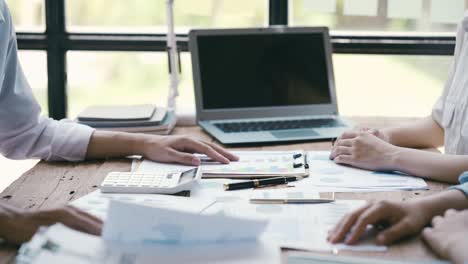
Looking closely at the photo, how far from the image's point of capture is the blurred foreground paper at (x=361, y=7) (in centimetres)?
263

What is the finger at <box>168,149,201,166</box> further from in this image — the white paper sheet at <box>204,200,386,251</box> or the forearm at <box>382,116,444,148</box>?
the forearm at <box>382,116,444,148</box>

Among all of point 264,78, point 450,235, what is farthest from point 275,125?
point 450,235

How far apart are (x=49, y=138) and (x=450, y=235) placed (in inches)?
39.8

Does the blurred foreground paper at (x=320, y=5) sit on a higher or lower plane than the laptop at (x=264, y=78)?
higher

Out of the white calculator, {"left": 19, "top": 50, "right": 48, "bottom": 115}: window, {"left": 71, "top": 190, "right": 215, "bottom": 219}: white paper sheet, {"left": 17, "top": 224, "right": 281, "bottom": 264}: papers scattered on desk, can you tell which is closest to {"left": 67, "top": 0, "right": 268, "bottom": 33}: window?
{"left": 19, "top": 50, "right": 48, "bottom": 115}: window

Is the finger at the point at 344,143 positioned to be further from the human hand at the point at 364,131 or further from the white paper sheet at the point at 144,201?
the white paper sheet at the point at 144,201

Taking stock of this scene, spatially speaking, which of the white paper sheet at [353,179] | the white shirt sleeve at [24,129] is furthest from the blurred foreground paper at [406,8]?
the white shirt sleeve at [24,129]

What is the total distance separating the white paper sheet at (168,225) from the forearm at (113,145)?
27.8 inches

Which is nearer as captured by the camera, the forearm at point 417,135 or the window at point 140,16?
the forearm at point 417,135

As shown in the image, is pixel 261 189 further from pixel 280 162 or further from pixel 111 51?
pixel 111 51

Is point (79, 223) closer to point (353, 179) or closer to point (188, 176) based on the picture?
point (188, 176)

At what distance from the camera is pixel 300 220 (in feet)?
4.19

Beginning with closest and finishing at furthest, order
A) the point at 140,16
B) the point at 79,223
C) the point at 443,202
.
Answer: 1. the point at 79,223
2. the point at 443,202
3. the point at 140,16

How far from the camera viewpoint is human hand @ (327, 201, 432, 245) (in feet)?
3.85
